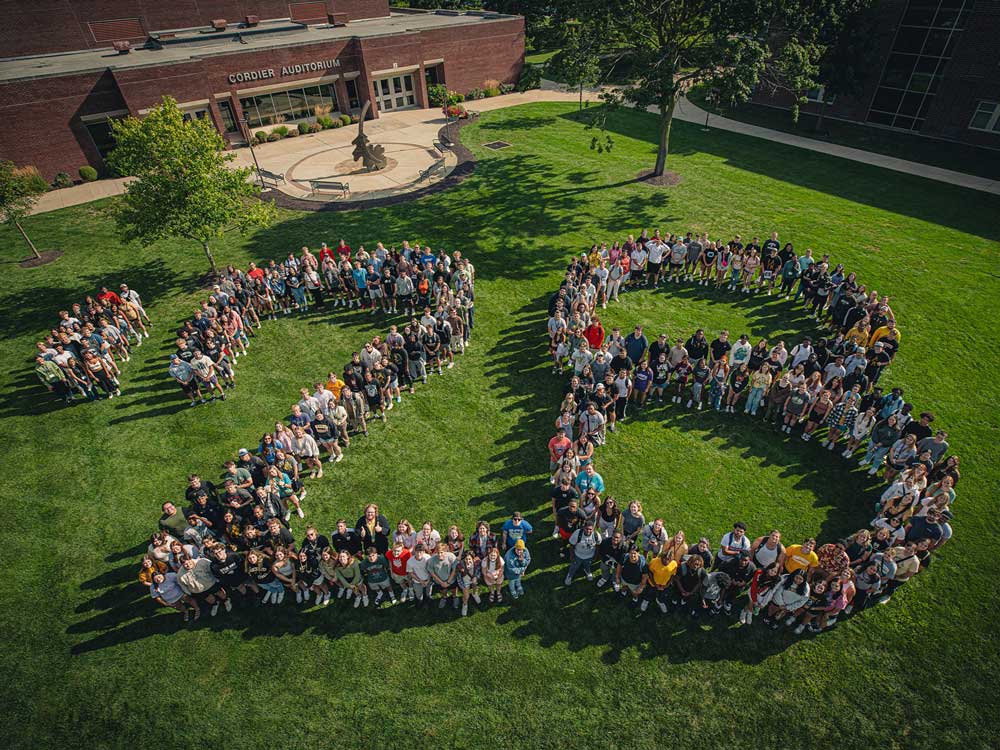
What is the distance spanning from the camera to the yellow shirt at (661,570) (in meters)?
9.32

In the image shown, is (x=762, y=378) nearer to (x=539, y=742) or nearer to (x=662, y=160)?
(x=539, y=742)

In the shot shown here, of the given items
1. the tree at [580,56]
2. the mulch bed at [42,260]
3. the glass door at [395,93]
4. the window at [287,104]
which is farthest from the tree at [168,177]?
the glass door at [395,93]

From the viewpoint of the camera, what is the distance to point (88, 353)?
1460 centimetres

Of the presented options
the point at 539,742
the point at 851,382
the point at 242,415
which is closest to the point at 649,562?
the point at 539,742

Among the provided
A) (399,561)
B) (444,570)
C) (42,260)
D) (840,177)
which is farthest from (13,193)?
(840,177)

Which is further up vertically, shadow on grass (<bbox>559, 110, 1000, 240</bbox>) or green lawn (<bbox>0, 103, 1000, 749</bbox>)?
shadow on grass (<bbox>559, 110, 1000, 240</bbox>)

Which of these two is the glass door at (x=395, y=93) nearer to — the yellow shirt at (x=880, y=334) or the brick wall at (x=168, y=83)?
the brick wall at (x=168, y=83)

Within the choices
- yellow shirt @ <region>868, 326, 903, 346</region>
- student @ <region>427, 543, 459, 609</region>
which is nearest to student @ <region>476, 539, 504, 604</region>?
student @ <region>427, 543, 459, 609</region>

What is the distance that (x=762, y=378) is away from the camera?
13078 millimetres

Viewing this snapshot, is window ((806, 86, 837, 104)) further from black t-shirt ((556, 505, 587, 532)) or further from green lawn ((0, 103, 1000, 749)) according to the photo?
black t-shirt ((556, 505, 587, 532))

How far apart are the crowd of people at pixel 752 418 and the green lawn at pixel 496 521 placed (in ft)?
2.01

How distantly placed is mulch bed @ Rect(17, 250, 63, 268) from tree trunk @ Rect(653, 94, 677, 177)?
1044 inches

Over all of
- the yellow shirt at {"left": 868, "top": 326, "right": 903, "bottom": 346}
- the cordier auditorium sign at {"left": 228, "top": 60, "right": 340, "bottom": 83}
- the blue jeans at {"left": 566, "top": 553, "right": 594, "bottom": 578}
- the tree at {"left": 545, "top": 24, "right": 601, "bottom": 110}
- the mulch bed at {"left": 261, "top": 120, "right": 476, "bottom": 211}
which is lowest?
the blue jeans at {"left": 566, "top": 553, "right": 594, "bottom": 578}

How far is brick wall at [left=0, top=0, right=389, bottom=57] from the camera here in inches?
1439
